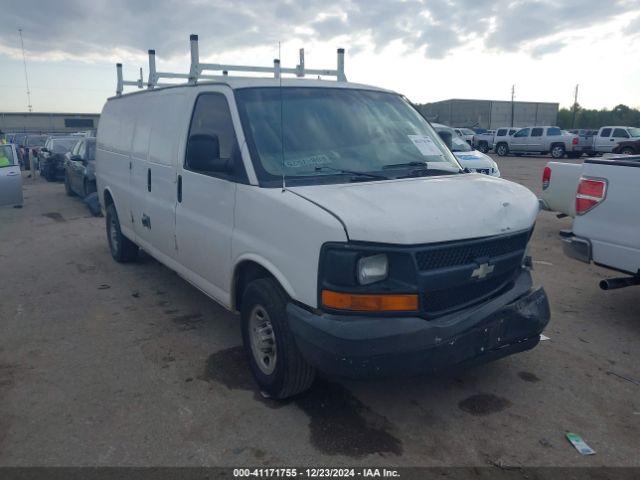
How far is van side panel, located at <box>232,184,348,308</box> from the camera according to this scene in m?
3.17

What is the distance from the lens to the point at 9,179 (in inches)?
489

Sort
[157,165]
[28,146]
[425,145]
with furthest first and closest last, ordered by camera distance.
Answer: [28,146]
[157,165]
[425,145]

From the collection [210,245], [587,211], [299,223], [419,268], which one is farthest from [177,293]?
[587,211]

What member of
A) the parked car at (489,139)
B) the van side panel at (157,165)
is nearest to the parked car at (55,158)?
the van side panel at (157,165)

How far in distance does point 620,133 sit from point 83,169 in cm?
2546

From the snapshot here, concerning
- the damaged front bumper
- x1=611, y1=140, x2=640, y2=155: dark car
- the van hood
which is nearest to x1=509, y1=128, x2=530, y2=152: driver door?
x1=611, y1=140, x2=640, y2=155: dark car

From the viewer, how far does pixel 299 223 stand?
329 centimetres

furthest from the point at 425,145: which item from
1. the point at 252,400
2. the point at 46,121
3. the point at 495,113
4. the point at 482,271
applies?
the point at 46,121

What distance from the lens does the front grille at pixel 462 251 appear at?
3180 millimetres

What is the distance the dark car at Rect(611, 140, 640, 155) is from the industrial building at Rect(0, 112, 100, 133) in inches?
2035

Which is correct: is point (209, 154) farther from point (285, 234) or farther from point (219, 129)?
point (285, 234)

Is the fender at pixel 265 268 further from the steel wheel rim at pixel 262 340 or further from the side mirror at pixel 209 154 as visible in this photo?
the side mirror at pixel 209 154

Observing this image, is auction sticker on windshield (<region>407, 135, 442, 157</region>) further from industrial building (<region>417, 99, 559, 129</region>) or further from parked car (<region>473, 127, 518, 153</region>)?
industrial building (<region>417, 99, 559, 129</region>)

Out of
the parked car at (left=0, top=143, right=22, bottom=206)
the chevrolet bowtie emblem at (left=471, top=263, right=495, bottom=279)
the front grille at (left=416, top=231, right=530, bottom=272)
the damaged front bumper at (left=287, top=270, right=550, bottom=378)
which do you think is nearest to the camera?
the damaged front bumper at (left=287, top=270, right=550, bottom=378)
